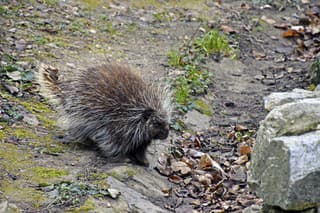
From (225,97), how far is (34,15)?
3001 millimetres

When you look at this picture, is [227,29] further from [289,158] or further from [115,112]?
[289,158]

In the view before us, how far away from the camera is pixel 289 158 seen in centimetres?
394

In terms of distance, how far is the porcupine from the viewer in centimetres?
555

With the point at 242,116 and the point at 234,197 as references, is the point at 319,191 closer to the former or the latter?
the point at 234,197

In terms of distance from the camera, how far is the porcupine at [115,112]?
18.2ft

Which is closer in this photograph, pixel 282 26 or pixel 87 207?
pixel 87 207

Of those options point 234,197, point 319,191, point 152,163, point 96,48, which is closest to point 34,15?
point 96,48

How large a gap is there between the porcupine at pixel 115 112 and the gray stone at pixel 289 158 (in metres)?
1.46

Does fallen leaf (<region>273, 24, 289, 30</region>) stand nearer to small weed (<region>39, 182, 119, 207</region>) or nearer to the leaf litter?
the leaf litter

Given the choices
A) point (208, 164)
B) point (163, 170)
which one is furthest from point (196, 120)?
point (163, 170)

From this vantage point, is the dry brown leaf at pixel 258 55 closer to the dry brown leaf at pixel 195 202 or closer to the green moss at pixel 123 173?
the dry brown leaf at pixel 195 202

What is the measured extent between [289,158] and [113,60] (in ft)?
14.5

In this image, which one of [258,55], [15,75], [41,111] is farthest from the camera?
[258,55]

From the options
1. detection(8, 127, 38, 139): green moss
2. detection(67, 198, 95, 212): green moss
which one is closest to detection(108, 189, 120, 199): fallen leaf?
detection(67, 198, 95, 212): green moss
